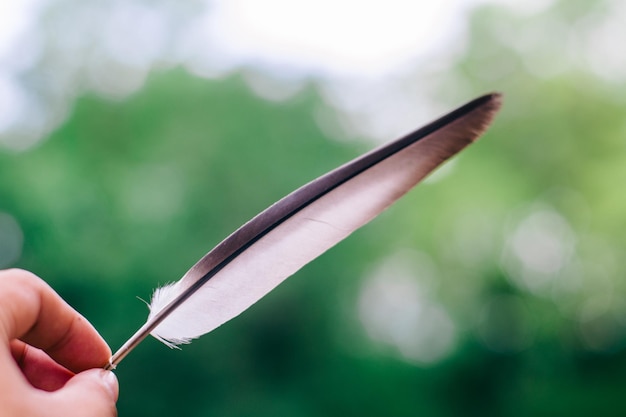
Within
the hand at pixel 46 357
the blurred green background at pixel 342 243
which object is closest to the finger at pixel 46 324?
the hand at pixel 46 357

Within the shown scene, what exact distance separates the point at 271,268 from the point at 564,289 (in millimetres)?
4078

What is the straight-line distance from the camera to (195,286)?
2.14ft

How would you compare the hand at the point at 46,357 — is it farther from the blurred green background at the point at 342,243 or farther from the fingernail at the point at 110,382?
the blurred green background at the point at 342,243

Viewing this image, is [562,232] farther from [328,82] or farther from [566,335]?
[328,82]

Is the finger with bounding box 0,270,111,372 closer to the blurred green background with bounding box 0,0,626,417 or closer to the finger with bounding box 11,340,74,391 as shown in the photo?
the finger with bounding box 11,340,74,391

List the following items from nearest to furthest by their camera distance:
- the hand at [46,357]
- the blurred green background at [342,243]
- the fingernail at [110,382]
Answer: the hand at [46,357]
the fingernail at [110,382]
the blurred green background at [342,243]

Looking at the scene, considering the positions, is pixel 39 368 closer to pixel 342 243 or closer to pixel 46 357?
pixel 46 357

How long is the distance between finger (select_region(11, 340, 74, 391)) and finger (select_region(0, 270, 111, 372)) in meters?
0.02

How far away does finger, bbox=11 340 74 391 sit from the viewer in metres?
0.58

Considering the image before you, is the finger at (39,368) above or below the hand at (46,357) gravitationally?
below

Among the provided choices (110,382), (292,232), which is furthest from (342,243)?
(110,382)

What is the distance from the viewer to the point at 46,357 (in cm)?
60

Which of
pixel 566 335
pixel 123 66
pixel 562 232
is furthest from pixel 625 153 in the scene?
pixel 123 66

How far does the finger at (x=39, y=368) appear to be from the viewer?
579mm
